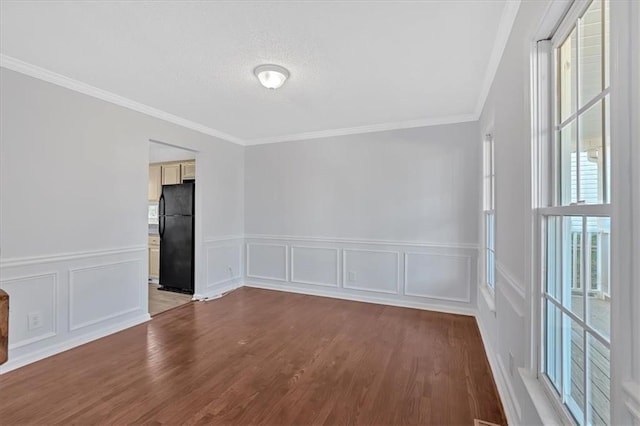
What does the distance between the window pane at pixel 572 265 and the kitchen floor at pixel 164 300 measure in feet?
13.4

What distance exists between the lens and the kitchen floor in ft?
13.0

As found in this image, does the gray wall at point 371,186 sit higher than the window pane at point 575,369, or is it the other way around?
the gray wall at point 371,186

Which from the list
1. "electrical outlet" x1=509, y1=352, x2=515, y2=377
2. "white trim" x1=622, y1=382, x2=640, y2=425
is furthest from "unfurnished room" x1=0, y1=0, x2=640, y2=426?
"electrical outlet" x1=509, y1=352, x2=515, y2=377

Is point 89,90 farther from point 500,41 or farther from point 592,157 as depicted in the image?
point 592,157

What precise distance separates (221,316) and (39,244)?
191cm

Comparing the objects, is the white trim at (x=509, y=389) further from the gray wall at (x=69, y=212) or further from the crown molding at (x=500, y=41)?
the gray wall at (x=69, y=212)

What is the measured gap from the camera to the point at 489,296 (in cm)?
291

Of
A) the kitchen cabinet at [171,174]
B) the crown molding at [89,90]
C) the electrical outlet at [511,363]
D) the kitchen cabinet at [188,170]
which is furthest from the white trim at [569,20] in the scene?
the kitchen cabinet at [171,174]

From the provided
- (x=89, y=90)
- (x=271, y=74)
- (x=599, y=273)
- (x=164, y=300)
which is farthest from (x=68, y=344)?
(x=599, y=273)

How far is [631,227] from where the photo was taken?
711 millimetres

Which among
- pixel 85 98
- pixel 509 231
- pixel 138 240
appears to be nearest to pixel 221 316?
pixel 138 240

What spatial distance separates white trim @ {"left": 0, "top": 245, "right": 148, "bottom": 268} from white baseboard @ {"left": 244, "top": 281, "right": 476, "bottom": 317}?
2102 mm

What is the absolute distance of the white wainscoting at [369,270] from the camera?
3791mm

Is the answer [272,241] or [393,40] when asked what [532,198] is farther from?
[272,241]
